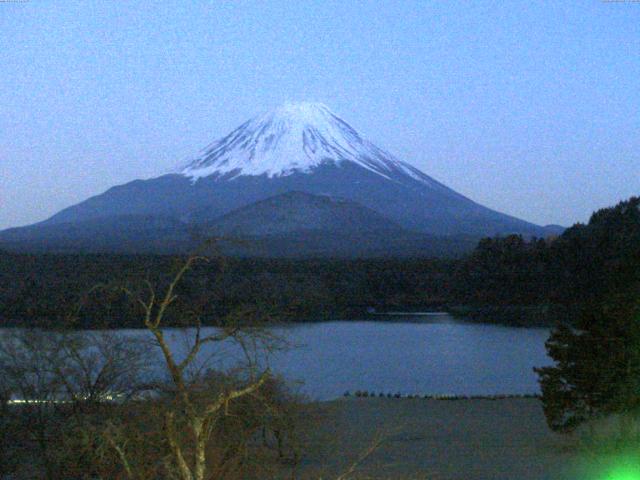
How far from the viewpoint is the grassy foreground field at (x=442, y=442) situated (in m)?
10.7

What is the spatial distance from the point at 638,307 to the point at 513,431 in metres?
4.93

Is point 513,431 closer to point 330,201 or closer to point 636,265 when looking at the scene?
point 636,265

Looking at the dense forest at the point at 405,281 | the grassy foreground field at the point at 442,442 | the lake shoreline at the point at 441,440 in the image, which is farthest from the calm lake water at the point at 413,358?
the dense forest at the point at 405,281

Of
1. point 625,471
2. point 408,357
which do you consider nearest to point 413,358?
point 408,357

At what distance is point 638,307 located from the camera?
33.2 feet

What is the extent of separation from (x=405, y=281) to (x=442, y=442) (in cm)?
3387

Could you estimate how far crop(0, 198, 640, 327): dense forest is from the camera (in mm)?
34094

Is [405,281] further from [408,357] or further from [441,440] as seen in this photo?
[441,440]

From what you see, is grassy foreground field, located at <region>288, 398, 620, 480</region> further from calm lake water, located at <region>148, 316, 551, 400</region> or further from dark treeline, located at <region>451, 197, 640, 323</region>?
dark treeline, located at <region>451, 197, 640, 323</region>

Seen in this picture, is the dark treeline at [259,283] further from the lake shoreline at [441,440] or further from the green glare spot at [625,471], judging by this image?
the green glare spot at [625,471]

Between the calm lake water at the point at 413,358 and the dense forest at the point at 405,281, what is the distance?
2.80 m

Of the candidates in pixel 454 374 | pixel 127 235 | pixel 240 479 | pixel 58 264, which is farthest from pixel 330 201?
pixel 240 479

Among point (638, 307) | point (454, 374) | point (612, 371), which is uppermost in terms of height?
point (638, 307)

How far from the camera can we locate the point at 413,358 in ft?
88.8
